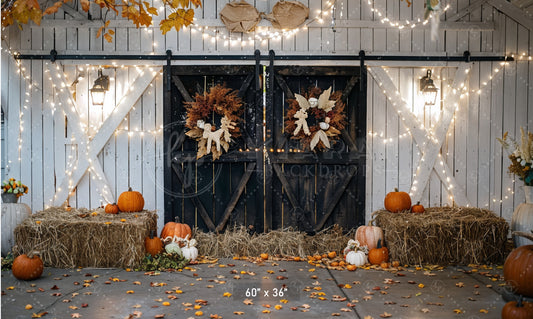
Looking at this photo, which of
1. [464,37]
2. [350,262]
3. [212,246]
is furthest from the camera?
[464,37]

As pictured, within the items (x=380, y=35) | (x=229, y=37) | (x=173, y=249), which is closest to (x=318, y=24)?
(x=380, y=35)

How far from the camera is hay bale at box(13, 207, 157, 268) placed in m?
5.57

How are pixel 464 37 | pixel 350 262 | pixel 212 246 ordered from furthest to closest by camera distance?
pixel 464 37 < pixel 212 246 < pixel 350 262

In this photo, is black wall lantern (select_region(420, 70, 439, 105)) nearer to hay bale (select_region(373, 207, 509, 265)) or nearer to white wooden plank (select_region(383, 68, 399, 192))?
white wooden plank (select_region(383, 68, 399, 192))

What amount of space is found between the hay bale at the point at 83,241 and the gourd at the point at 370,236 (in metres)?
2.65

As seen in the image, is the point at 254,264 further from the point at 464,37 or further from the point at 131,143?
the point at 464,37

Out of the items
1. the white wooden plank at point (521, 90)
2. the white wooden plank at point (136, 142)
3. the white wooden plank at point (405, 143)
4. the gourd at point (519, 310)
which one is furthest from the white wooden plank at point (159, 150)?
the white wooden plank at point (521, 90)

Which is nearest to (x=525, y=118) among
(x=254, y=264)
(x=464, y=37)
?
(x=464, y=37)

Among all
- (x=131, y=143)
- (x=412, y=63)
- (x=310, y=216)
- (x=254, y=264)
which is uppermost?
(x=412, y=63)

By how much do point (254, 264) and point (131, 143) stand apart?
2.46m

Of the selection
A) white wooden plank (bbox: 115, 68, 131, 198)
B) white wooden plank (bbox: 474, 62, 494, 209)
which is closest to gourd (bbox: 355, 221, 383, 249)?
white wooden plank (bbox: 474, 62, 494, 209)

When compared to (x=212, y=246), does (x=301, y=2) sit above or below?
above

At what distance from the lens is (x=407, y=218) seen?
19.5 ft

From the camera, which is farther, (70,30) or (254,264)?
(70,30)
